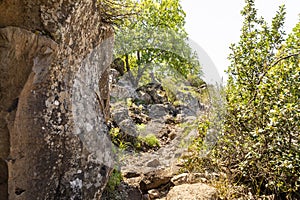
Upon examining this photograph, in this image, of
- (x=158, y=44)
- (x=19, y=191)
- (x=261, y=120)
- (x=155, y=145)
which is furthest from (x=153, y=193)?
(x=158, y=44)

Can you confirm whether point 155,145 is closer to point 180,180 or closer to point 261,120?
point 180,180

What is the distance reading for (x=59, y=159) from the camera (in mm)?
2389

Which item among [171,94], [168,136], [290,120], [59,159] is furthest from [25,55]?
[171,94]

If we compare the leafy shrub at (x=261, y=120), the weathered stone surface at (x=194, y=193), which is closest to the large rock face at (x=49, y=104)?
the weathered stone surface at (x=194, y=193)

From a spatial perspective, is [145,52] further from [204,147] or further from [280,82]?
[280,82]

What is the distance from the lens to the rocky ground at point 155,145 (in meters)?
4.30

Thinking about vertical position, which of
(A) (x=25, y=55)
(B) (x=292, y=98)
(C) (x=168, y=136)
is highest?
(A) (x=25, y=55)

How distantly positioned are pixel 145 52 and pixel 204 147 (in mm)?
9250

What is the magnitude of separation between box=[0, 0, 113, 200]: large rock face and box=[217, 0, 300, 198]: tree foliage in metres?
1.89

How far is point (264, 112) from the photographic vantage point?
12.3ft

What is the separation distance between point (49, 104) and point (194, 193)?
2.26m

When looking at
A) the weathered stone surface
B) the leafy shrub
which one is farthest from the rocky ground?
the leafy shrub

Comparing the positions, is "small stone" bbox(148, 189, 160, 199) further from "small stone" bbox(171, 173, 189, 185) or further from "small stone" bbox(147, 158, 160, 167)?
"small stone" bbox(147, 158, 160, 167)

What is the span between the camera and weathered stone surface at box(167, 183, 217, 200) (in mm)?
3658
